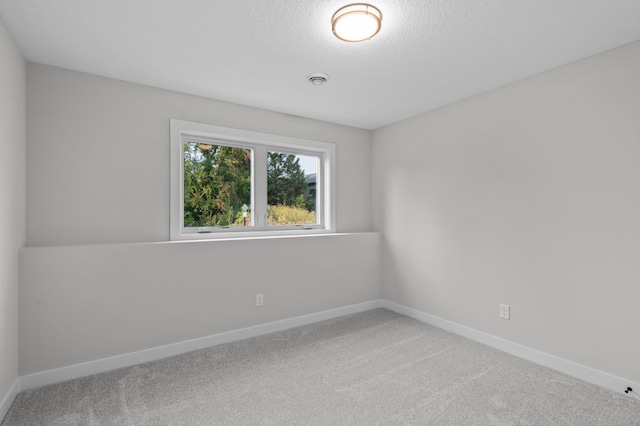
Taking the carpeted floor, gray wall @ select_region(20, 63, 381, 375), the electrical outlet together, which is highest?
gray wall @ select_region(20, 63, 381, 375)

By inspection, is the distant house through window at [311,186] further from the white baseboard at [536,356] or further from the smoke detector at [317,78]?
the white baseboard at [536,356]

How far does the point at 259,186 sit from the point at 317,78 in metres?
1.36

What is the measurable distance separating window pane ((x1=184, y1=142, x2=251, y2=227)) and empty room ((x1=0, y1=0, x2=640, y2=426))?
0.07 ft

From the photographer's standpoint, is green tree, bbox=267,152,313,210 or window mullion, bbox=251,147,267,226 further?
green tree, bbox=267,152,313,210

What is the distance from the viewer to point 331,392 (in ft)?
7.17

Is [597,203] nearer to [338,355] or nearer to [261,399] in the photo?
[338,355]

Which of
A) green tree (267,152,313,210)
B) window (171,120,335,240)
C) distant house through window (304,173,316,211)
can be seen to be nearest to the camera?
window (171,120,335,240)

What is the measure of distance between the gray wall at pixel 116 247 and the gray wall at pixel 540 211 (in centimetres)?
162

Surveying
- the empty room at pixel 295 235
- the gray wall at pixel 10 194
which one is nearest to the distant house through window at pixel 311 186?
the empty room at pixel 295 235

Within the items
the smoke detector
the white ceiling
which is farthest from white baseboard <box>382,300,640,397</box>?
the smoke detector

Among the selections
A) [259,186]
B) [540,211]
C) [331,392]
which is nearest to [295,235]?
[259,186]

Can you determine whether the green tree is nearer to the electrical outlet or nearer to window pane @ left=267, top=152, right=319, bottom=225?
window pane @ left=267, top=152, right=319, bottom=225

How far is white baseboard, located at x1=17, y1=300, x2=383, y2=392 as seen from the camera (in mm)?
2280

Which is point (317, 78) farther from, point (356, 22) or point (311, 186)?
point (311, 186)
